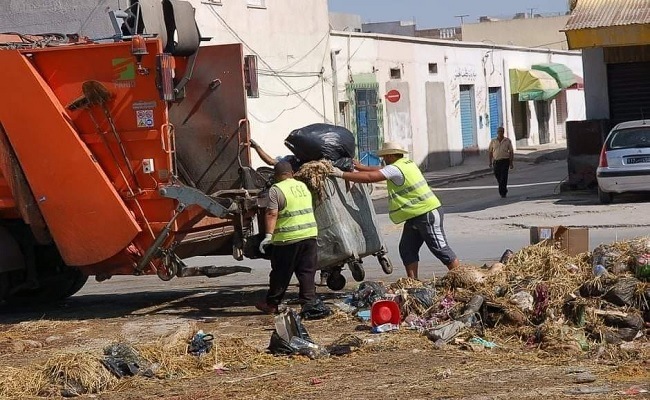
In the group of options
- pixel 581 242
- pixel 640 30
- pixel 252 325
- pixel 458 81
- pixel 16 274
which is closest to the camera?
pixel 252 325

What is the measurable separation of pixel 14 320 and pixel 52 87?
7.38ft

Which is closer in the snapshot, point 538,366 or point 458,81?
point 538,366

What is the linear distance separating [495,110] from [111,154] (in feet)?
112

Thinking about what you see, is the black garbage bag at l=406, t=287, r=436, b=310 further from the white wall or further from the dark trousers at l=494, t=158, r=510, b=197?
the white wall

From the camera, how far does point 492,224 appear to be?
1777 cm

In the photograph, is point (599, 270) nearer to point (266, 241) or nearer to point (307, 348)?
point (307, 348)

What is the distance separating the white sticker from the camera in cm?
1038

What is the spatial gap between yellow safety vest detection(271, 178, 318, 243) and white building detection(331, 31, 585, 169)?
19.9 metres

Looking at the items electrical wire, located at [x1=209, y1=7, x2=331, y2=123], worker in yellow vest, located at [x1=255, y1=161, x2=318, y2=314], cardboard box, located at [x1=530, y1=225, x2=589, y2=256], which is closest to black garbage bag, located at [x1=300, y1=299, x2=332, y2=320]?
worker in yellow vest, located at [x1=255, y1=161, x2=318, y2=314]

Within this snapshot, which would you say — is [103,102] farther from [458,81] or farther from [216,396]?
[458,81]

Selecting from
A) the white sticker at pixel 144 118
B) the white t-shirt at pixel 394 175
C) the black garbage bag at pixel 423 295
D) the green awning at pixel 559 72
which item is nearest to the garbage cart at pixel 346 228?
the white t-shirt at pixel 394 175

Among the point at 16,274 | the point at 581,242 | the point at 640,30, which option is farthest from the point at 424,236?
the point at 640,30

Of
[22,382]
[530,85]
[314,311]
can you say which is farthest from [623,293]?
[530,85]

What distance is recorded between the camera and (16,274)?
11562 millimetres
